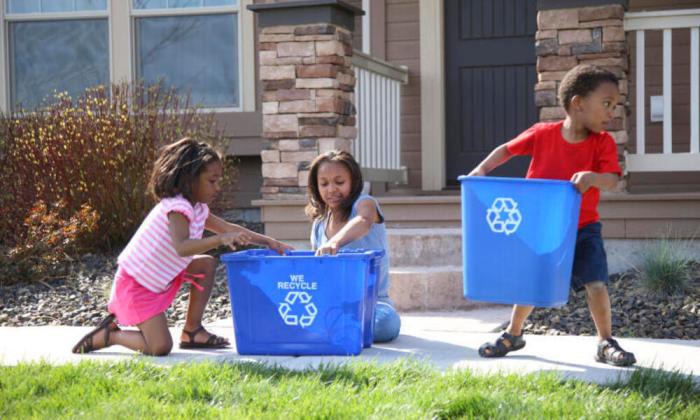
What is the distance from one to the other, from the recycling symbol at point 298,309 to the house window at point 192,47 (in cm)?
523

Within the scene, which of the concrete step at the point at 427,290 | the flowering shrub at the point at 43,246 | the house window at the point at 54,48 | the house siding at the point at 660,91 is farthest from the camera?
the house window at the point at 54,48

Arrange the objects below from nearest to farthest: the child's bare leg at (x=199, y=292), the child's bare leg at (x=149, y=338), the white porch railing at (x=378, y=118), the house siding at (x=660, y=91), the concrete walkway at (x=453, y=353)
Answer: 1. the concrete walkway at (x=453, y=353)
2. the child's bare leg at (x=149, y=338)
3. the child's bare leg at (x=199, y=292)
4. the white porch railing at (x=378, y=118)
5. the house siding at (x=660, y=91)

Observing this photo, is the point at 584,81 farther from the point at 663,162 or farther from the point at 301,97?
the point at 301,97

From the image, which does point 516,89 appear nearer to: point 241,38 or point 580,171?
point 241,38

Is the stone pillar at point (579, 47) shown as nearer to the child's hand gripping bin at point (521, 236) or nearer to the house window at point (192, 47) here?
the child's hand gripping bin at point (521, 236)

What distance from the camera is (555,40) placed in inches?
260

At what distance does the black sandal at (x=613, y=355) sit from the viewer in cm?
405

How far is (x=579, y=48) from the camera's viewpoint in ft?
21.6

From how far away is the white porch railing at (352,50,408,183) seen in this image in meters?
7.58

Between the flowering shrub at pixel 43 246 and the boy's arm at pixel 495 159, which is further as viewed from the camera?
the flowering shrub at pixel 43 246

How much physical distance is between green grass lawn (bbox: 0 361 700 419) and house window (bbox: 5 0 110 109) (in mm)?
6140

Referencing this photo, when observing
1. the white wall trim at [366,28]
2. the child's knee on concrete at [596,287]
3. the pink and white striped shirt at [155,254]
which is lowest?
the child's knee on concrete at [596,287]

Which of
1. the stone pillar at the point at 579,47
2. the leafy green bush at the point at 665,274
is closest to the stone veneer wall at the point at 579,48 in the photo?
the stone pillar at the point at 579,47

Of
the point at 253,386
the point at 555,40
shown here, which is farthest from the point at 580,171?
the point at 555,40
